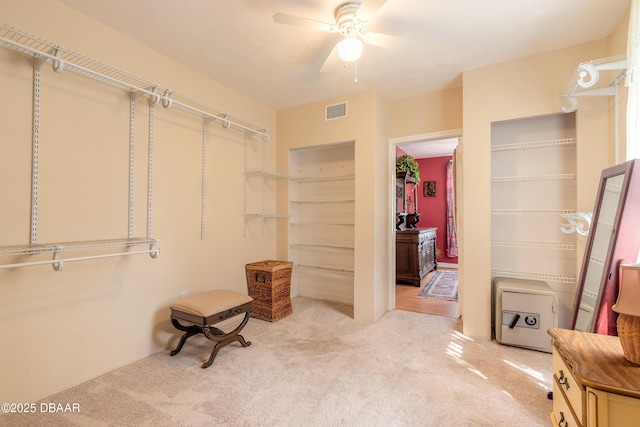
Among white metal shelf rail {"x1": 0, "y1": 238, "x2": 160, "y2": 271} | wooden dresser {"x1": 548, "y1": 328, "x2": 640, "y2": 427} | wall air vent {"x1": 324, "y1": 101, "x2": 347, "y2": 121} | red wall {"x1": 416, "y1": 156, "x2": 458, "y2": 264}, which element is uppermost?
wall air vent {"x1": 324, "y1": 101, "x2": 347, "y2": 121}

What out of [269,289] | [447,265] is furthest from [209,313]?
[447,265]

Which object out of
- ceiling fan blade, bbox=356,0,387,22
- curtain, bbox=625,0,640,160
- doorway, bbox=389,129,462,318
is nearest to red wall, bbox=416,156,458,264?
doorway, bbox=389,129,462,318

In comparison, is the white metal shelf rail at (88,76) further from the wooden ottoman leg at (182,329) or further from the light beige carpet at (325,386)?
the light beige carpet at (325,386)

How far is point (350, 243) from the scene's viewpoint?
12.5ft

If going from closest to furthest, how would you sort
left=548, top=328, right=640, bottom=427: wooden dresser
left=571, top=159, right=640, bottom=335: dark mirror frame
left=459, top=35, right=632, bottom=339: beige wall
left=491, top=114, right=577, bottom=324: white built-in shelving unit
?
left=548, top=328, right=640, bottom=427: wooden dresser < left=571, top=159, right=640, bottom=335: dark mirror frame < left=459, top=35, right=632, bottom=339: beige wall < left=491, top=114, right=577, bottom=324: white built-in shelving unit

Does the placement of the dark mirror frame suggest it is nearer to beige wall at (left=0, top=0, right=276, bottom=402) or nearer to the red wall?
beige wall at (left=0, top=0, right=276, bottom=402)

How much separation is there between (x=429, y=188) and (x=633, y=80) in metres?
5.25

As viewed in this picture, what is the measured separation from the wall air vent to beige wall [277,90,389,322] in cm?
5

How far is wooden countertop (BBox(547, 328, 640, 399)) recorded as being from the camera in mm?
925

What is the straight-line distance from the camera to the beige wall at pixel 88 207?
1699 millimetres

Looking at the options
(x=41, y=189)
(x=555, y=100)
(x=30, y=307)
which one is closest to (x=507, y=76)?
(x=555, y=100)

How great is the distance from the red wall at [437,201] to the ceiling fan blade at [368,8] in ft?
18.6

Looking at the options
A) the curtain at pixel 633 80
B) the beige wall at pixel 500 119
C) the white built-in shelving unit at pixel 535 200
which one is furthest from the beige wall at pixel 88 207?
the curtain at pixel 633 80

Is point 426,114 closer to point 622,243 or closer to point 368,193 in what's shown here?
point 368,193
